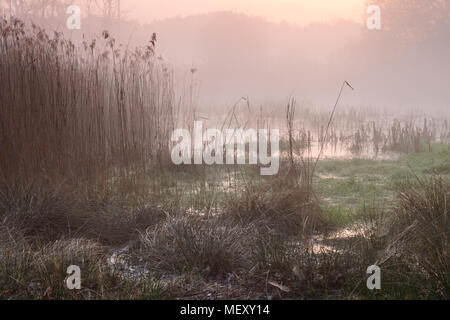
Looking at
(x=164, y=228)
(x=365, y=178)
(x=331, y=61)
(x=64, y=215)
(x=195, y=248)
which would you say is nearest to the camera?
(x=195, y=248)

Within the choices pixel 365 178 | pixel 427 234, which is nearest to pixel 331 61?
pixel 365 178

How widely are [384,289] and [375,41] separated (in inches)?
760

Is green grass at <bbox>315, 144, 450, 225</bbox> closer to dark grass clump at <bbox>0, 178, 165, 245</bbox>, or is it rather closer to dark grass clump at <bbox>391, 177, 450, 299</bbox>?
dark grass clump at <bbox>391, 177, 450, 299</bbox>

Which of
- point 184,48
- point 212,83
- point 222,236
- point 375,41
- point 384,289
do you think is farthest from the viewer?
point 184,48

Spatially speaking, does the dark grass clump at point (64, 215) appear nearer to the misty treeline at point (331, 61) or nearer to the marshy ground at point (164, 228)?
the marshy ground at point (164, 228)

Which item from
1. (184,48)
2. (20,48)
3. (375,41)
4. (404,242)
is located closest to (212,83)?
(375,41)

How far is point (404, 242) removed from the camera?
2430mm

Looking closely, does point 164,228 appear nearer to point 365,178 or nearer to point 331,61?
point 365,178

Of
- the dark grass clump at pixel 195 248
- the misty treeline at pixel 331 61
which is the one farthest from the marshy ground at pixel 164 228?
the misty treeline at pixel 331 61

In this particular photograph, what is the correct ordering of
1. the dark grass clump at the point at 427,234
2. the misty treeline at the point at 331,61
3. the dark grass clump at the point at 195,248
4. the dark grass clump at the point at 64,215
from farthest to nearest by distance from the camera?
the misty treeline at the point at 331,61 → the dark grass clump at the point at 64,215 → the dark grass clump at the point at 195,248 → the dark grass clump at the point at 427,234
